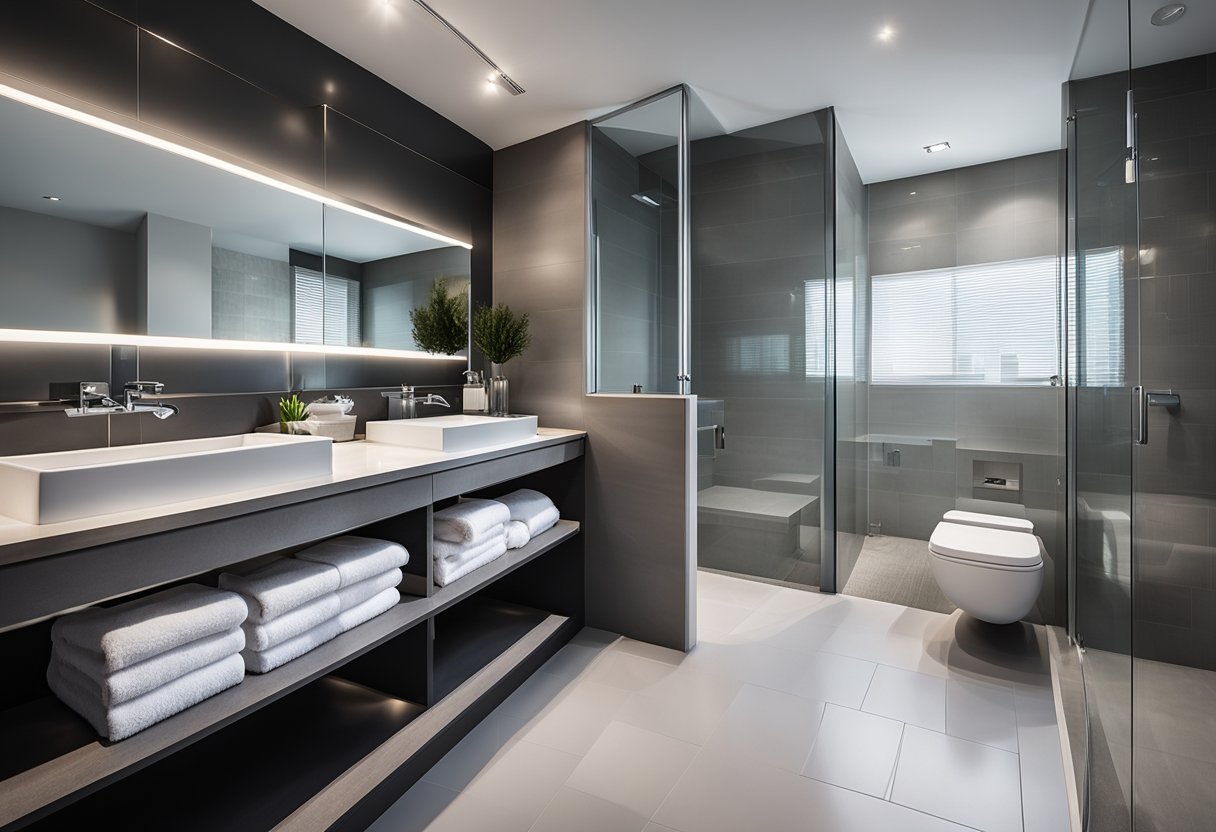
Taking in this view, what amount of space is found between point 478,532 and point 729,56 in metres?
2.12

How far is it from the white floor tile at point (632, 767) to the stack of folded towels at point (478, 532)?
0.72 m

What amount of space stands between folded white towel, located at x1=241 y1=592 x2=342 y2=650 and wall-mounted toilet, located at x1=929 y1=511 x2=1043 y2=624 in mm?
2404

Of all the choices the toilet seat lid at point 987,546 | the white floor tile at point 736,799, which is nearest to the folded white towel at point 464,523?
the white floor tile at point 736,799

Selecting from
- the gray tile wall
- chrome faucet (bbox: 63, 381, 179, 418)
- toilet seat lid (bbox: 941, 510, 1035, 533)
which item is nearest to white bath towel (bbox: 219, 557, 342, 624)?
chrome faucet (bbox: 63, 381, 179, 418)

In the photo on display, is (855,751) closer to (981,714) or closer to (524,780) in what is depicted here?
(981,714)

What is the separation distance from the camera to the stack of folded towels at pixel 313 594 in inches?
54.8

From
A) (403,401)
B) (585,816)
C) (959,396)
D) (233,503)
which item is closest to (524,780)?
(585,816)

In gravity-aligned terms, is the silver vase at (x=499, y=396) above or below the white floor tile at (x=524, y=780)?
above

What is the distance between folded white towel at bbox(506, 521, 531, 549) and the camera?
89.5 inches

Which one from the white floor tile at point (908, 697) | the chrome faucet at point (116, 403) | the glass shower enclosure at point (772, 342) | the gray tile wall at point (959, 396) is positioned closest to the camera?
the chrome faucet at point (116, 403)

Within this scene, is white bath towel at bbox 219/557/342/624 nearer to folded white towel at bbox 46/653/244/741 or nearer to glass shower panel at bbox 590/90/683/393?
folded white towel at bbox 46/653/244/741

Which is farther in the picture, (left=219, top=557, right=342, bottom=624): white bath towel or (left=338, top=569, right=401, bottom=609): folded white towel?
(left=338, top=569, right=401, bottom=609): folded white towel

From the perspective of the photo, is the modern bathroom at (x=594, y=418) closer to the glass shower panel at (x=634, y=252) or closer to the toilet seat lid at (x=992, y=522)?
the glass shower panel at (x=634, y=252)

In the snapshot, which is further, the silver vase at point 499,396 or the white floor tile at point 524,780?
the silver vase at point 499,396
